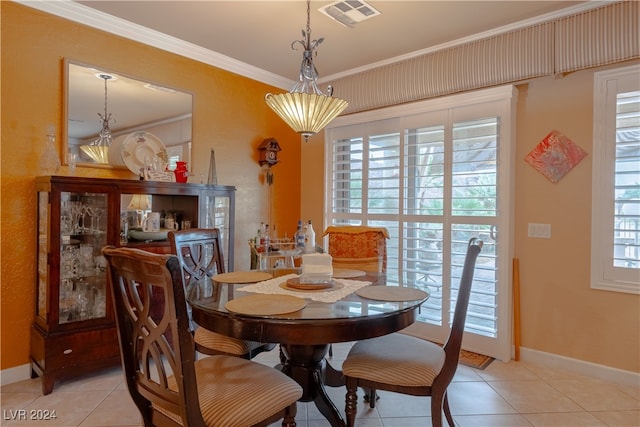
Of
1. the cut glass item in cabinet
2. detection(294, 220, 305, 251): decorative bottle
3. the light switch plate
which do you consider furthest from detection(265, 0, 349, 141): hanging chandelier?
the light switch plate

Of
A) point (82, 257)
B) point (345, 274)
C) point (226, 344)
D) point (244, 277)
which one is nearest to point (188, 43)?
point (82, 257)

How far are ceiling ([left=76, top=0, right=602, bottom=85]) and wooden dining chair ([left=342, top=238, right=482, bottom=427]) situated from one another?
72.9 inches

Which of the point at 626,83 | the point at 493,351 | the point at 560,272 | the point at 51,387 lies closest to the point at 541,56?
the point at 626,83

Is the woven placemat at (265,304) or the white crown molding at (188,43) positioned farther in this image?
the white crown molding at (188,43)

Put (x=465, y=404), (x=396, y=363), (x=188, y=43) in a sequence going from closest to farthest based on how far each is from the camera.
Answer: (x=396, y=363)
(x=465, y=404)
(x=188, y=43)

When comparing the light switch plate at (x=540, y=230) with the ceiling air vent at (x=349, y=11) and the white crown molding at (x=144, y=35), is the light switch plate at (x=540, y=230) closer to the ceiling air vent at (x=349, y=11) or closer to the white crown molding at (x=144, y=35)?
the ceiling air vent at (x=349, y=11)

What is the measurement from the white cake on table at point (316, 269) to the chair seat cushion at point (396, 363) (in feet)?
1.30

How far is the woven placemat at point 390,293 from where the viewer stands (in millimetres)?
1728

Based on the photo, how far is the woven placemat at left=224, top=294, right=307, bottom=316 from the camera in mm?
1464

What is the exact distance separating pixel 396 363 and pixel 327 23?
242 cm

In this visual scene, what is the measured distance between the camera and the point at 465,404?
226 centimetres

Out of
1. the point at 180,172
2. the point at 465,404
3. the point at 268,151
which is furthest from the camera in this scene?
the point at 268,151

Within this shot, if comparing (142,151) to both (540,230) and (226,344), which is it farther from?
(540,230)

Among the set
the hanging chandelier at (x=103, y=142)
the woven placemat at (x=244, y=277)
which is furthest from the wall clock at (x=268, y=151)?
the woven placemat at (x=244, y=277)
